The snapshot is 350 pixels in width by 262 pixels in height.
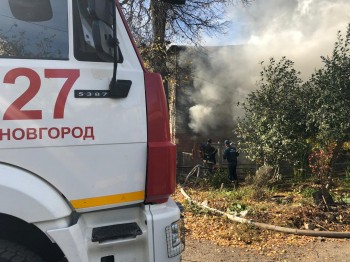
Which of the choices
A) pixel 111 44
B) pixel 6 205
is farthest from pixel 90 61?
pixel 6 205

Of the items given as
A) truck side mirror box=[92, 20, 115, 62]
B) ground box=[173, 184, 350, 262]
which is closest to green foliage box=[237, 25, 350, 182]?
ground box=[173, 184, 350, 262]

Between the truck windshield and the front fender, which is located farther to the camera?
the truck windshield

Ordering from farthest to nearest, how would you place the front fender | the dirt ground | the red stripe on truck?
the dirt ground, the red stripe on truck, the front fender

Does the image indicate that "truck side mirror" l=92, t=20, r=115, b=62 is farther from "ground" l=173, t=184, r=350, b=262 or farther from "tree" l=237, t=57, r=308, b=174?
"tree" l=237, t=57, r=308, b=174

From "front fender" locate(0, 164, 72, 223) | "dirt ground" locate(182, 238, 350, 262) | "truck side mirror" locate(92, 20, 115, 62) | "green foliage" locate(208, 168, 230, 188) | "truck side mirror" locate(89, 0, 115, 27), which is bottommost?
"green foliage" locate(208, 168, 230, 188)

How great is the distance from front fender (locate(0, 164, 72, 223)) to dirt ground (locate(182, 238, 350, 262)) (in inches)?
120

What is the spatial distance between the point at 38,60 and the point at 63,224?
86cm

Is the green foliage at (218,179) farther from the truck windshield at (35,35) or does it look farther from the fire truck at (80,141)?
the truck windshield at (35,35)

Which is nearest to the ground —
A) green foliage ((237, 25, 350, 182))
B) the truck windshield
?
green foliage ((237, 25, 350, 182))

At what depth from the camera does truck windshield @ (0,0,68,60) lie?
215 centimetres

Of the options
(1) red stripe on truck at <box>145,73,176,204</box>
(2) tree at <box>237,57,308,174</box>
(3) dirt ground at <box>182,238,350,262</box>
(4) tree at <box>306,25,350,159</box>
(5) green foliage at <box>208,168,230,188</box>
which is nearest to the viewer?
(1) red stripe on truck at <box>145,73,176,204</box>

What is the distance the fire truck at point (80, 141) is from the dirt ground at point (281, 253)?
2.64 meters

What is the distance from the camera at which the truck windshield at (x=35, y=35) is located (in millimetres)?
2150

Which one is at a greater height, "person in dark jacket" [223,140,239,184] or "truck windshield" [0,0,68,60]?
"truck windshield" [0,0,68,60]
